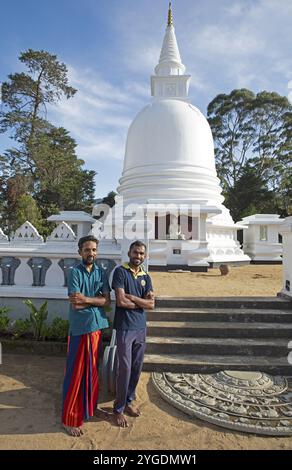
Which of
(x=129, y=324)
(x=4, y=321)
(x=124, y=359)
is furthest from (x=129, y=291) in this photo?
(x=4, y=321)

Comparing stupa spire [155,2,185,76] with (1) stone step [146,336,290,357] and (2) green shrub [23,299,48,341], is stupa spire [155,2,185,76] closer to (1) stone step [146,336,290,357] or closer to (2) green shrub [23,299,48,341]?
(2) green shrub [23,299,48,341]

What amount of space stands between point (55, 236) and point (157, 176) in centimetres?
1123

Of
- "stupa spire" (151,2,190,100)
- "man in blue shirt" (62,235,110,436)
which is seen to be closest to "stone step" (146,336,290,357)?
"man in blue shirt" (62,235,110,436)

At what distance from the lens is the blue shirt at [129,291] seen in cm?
330

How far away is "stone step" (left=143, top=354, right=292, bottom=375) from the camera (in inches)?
166

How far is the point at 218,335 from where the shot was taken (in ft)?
16.0

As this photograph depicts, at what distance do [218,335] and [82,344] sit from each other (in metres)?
2.49

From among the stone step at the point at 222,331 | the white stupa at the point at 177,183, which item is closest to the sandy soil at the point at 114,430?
the stone step at the point at 222,331

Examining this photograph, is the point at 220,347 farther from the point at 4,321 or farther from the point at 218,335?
the point at 4,321

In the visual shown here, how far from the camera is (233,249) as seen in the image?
16516 millimetres

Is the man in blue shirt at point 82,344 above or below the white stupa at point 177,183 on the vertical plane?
below

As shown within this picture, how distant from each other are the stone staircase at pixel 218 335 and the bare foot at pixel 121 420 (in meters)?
1.09

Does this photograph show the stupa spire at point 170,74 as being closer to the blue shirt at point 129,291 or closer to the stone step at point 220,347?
the stone step at point 220,347
